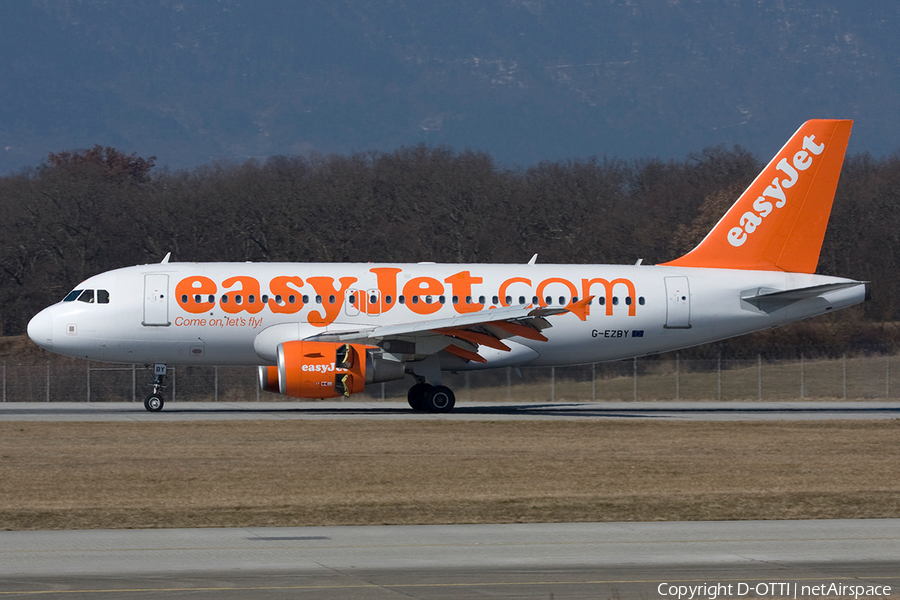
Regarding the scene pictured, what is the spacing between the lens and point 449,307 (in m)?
34.5

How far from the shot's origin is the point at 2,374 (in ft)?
141

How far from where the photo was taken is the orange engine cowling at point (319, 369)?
30984 mm

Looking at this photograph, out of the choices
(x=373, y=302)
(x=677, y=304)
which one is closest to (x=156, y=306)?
(x=373, y=302)

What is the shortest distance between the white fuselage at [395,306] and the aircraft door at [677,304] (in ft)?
0.10

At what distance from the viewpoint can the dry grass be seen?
53.7 feet

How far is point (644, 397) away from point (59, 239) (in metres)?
37.1

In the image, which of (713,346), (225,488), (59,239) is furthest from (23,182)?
(225,488)

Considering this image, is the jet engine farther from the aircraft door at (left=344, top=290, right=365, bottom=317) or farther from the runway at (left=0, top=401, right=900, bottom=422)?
the aircraft door at (left=344, top=290, right=365, bottom=317)

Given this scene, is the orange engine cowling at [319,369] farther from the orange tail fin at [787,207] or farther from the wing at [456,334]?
the orange tail fin at [787,207]

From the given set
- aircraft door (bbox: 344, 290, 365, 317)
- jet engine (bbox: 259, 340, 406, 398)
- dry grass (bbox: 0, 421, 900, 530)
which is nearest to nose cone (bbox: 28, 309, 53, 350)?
dry grass (bbox: 0, 421, 900, 530)

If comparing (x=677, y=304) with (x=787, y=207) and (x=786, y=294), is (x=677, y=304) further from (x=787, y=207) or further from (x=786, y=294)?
(x=787, y=207)

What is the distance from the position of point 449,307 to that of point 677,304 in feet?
22.8

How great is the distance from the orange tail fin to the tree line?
959 inches

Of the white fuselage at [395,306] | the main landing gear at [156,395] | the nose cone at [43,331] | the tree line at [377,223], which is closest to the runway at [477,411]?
→ the main landing gear at [156,395]
